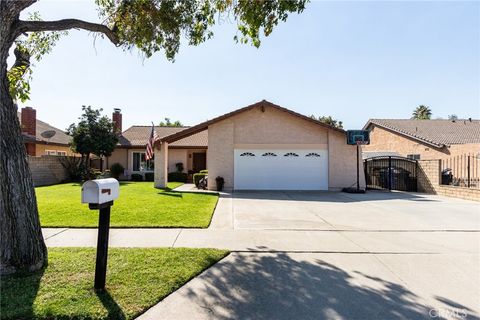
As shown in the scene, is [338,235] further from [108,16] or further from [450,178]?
[450,178]

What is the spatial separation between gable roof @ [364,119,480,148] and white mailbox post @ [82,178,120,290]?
2552cm

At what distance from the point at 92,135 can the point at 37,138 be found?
5.60 metres

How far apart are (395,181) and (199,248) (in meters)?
17.2

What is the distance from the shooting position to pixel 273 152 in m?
17.6

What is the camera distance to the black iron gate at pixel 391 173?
1808 centimetres

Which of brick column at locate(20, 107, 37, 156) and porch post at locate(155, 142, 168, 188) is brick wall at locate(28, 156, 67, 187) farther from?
porch post at locate(155, 142, 168, 188)

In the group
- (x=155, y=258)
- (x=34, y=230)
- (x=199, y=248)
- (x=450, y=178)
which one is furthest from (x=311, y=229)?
(x=450, y=178)

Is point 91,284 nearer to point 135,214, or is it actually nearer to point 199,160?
point 135,214

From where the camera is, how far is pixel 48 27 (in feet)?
15.5

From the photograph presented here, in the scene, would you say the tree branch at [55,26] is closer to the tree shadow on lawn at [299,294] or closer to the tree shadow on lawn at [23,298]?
the tree shadow on lawn at [23,298]

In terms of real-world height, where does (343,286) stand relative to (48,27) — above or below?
below

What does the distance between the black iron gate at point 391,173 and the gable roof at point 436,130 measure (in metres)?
6.63

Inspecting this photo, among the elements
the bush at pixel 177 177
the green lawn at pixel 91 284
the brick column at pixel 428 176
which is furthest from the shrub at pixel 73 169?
the brick column at pixel 428 176

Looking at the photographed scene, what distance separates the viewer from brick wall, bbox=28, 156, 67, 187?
19016 millimetres
